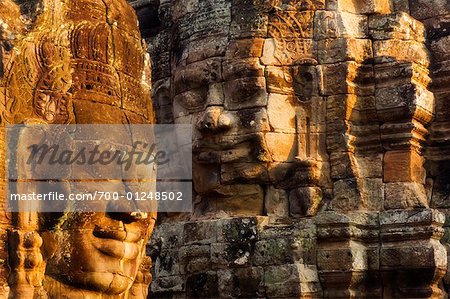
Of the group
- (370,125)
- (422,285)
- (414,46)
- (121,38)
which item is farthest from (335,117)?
(121,38)

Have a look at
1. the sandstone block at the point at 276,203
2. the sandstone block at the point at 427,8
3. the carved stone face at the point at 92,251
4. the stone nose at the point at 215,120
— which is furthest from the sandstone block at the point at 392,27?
the carved stone face at the point at 92,251

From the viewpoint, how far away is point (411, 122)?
11.8 metres

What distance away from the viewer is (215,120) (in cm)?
1184

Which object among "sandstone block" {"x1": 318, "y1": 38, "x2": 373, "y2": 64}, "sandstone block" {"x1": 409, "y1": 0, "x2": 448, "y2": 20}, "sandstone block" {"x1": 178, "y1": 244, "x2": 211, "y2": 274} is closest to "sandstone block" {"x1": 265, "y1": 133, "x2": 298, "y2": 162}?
"sandstone block" {"x1": 318, "y1": 38, "x2": 373, "y2": 64}

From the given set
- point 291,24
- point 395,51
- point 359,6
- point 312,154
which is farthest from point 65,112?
point 359,6

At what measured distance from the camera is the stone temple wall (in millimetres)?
11367

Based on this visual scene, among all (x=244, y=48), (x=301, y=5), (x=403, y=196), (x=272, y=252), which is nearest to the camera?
(x=272, y=252)

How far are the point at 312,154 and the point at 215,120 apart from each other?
1.15 m

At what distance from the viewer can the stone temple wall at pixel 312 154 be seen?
1137 cm

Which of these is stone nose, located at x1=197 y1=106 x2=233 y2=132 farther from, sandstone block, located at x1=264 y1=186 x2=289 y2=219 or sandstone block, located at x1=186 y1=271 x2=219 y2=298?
sandstone block, located at x1=186 y1=271 x2=219 y2=298

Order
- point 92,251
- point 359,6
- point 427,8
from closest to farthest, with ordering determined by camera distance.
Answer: point 92,251, point 359,6, point 427,8

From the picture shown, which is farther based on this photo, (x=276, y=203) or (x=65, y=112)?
(x=276, y=203)

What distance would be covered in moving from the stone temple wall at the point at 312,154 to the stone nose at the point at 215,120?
0.01m

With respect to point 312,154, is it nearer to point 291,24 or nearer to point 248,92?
point 248,92
